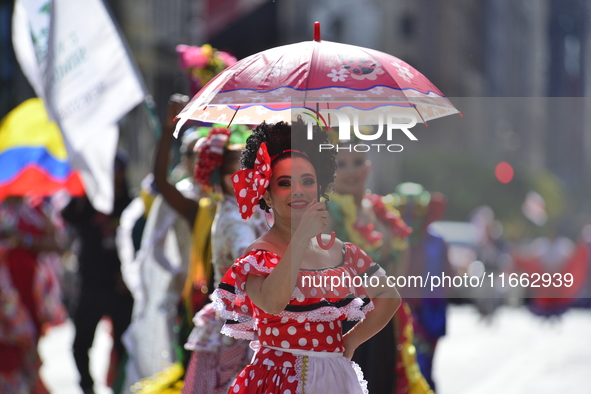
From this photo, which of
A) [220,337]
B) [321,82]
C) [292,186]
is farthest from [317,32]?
[220,337]

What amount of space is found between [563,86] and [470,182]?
89.7 inches

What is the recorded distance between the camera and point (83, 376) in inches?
296

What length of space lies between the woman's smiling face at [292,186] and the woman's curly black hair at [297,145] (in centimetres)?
4

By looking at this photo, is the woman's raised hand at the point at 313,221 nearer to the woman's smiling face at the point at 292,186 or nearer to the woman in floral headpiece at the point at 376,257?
the woman's smiling face at the point at 292,186

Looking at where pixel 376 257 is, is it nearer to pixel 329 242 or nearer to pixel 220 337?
pixel 220 337

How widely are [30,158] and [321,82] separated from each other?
182 inches

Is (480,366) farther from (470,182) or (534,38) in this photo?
(534,38)

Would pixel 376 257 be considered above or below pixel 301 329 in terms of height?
below

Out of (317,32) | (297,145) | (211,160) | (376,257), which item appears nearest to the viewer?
(297,145)

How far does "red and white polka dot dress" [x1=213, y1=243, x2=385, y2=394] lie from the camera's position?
332 centimetres

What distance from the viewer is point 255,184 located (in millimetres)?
3348

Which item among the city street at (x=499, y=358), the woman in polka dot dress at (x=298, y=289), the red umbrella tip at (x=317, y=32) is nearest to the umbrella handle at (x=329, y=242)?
the woman in polka dot dress at (x=298, y=289)

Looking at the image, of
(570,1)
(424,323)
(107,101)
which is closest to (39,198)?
(107,101)

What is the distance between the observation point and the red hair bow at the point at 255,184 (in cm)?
334
